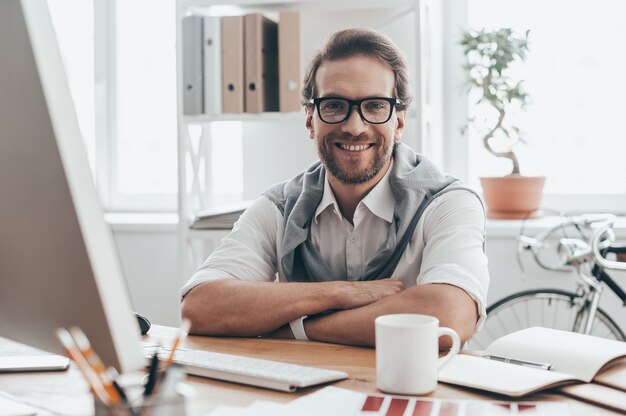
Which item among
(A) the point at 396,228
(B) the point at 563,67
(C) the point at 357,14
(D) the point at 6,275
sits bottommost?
(A) the point at 396,228

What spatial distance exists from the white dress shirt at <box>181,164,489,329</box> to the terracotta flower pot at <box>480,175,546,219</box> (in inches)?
46.2

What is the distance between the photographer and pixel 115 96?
363cm

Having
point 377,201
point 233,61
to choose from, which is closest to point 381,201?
point 377,201

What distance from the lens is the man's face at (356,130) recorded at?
1826 millimetres

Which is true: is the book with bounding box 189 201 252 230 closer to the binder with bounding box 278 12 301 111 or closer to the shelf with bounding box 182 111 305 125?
the shelf with bounding box 182 111 305 125

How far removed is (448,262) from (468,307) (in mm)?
140

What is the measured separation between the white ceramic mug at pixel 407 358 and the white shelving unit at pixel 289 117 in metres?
1.69

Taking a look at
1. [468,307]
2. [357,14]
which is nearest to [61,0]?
[357,14]

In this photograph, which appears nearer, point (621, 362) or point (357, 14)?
point (621, 362)

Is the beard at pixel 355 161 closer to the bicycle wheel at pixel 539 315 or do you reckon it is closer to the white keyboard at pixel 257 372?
the white keyboard at pixel 257 372

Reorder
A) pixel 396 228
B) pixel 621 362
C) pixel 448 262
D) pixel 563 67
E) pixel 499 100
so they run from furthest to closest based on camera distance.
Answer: pixel 563 67 < pixel 499 100 < pixel 396 228 < pixel 448 262 < pixel 621 362

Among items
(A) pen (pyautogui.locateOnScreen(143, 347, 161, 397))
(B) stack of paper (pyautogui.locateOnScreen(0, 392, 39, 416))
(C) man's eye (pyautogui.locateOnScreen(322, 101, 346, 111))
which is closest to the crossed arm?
(C) man's eye (pyautogui.locateOnScreen(322, 101, 346, 111))

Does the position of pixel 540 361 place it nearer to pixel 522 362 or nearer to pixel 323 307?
pixel 522 362

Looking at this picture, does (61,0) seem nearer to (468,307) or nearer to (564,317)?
(564,317)
